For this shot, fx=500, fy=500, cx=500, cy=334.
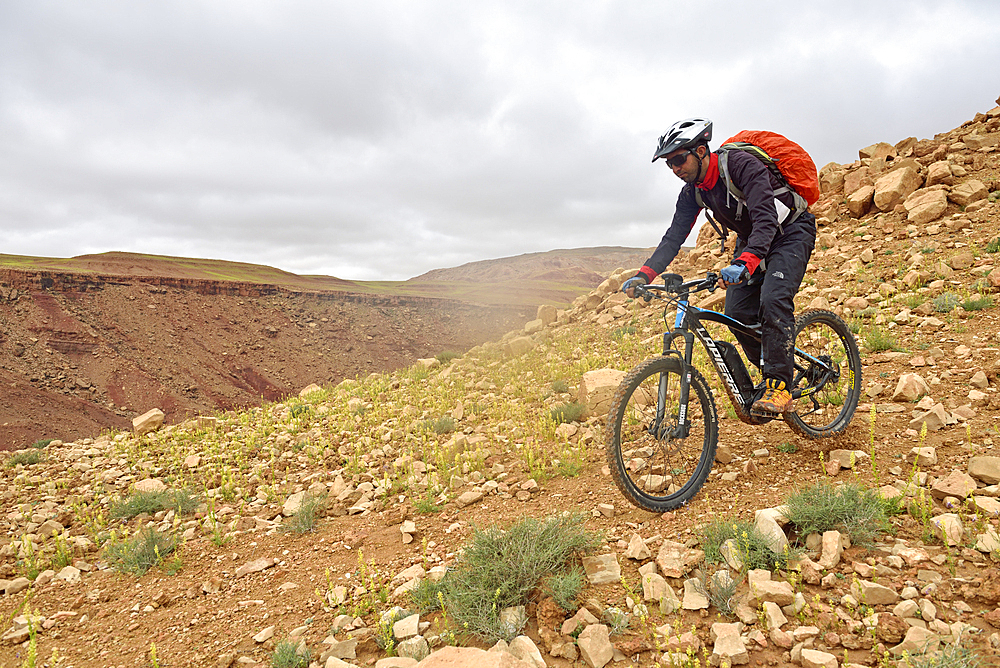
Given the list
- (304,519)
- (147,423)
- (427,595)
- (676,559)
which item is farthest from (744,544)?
(147,423)

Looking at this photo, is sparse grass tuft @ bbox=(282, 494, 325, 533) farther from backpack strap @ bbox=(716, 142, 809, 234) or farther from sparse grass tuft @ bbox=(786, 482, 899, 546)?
backpack strap @ bbox=(716, 142, 809, 234)

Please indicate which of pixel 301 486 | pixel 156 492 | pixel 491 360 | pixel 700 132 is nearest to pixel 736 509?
pixel 700 132

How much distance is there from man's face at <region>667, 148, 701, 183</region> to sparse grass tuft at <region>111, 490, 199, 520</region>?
20.8 feet

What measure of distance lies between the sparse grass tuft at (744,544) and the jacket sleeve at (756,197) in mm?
1964

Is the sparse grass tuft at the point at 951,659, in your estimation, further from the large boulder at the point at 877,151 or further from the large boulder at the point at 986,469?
the large boulder at the point at 877,151

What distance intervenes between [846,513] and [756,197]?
232 centimetres

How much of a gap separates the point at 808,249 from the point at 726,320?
0.90 m

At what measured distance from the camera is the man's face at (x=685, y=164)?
160 inches

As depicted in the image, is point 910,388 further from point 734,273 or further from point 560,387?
point 560,387

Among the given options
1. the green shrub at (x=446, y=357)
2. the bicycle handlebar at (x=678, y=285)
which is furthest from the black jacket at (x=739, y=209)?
the green shrub at (x=446, y=357)

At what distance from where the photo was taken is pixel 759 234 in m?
3.82

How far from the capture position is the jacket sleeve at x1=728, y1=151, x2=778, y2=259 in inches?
150

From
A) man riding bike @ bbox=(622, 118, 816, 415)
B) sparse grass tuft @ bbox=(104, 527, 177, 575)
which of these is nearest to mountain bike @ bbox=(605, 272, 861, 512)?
man riding bike @ bbox=(622, 118, 816, 415)

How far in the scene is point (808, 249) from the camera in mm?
4262
